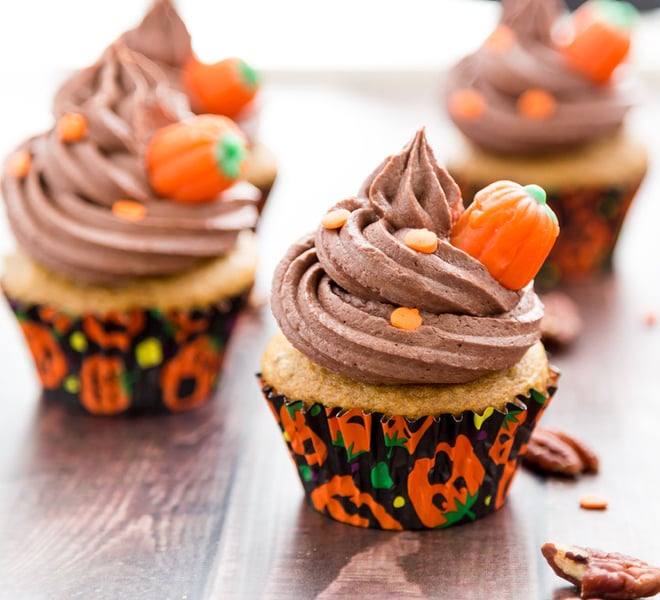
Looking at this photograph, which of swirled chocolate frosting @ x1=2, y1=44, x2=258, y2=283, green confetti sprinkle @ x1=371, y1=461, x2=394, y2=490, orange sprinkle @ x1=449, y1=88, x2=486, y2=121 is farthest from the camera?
orange sprinkle @ x1=449, y1=88, x2=486, y2=121

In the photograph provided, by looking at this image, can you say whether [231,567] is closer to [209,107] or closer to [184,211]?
[184,211]

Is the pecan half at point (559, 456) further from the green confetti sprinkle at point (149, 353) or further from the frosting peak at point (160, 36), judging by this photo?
the frosting peak at point (160, 36)

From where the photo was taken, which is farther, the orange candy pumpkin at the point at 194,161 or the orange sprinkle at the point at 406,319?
the orange candy pumpkin at the point at 194,161

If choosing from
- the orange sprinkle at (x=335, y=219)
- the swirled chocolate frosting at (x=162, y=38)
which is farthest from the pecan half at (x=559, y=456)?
the swirled chocolate frosting at (x=162, y=38)

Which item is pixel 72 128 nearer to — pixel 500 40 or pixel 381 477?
pixel 381 477

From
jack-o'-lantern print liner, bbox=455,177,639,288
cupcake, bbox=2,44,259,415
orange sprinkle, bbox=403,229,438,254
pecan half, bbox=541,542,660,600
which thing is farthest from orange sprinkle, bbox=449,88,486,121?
pecan half, bbox=541,542,660,600

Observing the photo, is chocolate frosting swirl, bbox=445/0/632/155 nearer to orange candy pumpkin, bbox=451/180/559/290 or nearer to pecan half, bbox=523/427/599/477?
pecan half, bbox=523/427/599/477

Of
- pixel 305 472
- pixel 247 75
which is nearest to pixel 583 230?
pixel 247 75
